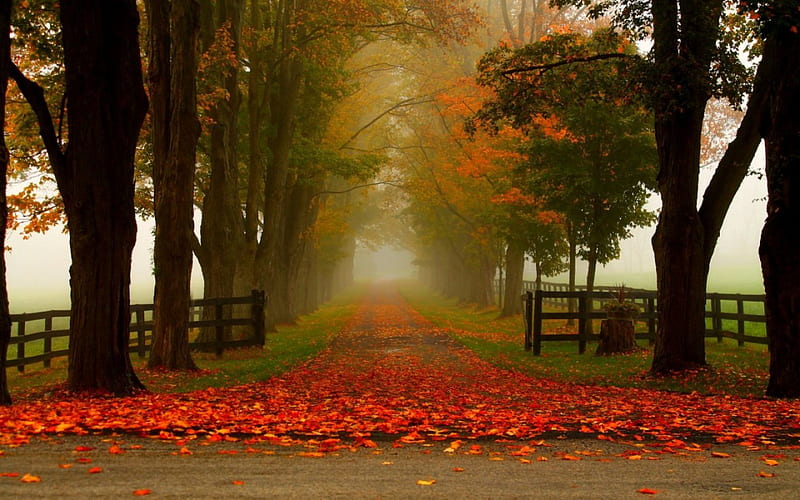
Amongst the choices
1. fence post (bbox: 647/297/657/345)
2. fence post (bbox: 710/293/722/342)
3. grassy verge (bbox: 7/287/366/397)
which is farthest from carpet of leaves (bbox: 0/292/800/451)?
fence post (bbox: 710/293/722/342)

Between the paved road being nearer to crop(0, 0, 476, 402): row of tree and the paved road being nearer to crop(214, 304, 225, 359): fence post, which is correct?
crop(0, 0, 476, 402): row of tree

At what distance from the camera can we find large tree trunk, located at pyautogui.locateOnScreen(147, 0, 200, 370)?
14.0 meters

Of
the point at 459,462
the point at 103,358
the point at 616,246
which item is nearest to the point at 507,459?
the point at 459,462

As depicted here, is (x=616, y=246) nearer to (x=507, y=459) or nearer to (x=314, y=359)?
(x=314, y=359)

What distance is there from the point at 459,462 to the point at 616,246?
16.9 metres

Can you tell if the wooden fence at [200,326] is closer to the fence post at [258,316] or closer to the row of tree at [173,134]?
the fence post at [258,316]

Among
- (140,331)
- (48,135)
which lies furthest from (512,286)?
(48,135)

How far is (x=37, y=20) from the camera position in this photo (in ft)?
42.7

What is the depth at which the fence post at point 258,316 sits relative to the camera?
19.0m

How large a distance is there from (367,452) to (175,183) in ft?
30.7

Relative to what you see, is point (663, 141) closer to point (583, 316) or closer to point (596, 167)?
point (583, 316)

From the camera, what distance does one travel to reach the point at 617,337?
56.5 ft

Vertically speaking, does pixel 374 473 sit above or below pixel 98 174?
below

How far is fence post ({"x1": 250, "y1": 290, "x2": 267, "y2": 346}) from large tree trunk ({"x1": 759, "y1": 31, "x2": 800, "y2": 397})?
12.8 metres
